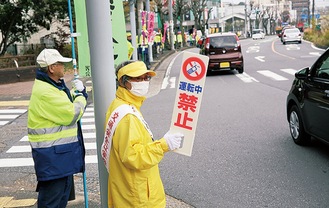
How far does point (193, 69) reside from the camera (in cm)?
307

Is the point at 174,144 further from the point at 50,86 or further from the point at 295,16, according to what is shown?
the point at 295,16

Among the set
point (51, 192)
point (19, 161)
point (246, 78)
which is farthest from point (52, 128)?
point (246, 78)

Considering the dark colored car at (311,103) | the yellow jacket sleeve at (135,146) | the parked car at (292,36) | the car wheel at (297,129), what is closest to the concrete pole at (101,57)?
the yellow jacket sleeve at (135,146)

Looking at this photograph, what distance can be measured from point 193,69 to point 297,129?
4.57 m

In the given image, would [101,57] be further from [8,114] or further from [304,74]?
[8,114]

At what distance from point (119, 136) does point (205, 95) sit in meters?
10.9

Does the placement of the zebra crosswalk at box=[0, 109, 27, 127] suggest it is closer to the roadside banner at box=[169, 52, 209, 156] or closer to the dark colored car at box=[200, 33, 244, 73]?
the roadside banner at box=[169, 52, 209, 156]

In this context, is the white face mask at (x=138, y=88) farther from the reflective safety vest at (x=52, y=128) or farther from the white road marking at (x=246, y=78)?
the white road marking at (x=246, y=78)

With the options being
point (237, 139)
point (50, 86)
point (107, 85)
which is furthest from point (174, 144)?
point (237, 139)

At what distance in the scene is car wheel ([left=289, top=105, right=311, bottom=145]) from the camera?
6976mm

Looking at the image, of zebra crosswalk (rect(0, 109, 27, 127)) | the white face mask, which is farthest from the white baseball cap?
zebra crosswalk (rect(0, 109, 27, 127))

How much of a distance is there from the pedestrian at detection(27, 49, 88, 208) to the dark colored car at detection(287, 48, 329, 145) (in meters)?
3.63

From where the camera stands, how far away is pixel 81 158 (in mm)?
3873

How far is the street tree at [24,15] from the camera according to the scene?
2223 cm
